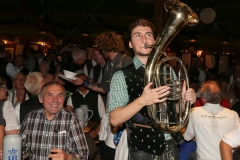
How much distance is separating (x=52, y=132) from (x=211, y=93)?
1521 mm

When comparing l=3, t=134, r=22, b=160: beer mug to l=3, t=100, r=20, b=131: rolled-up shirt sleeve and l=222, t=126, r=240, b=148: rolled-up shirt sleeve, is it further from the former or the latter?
l=222, t=126, r=240, b=148: rolled-up shirt sleeve

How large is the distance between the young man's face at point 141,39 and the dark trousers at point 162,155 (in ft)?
1.60

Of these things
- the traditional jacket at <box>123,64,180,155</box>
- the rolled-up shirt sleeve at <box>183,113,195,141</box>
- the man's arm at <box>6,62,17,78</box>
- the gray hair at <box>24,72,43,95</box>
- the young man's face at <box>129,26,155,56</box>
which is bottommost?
the rolled-up shirt sleeve at <box>183,113,195,141</box>

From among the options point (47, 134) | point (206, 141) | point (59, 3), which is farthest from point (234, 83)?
point (59, 3)

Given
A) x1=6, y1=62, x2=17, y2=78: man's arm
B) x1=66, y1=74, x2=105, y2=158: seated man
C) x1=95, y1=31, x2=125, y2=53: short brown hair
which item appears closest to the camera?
x1=95, y1=31, x2=125, y2=53: short brown hair

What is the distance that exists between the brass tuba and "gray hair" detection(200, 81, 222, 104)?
133 centimetres

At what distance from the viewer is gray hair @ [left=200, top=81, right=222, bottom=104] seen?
10.5 ft

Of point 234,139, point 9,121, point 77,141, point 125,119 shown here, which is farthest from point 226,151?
point 9,121

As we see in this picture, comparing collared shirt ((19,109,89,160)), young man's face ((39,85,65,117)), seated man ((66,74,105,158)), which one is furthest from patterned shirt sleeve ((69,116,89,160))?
seated man ((66,74,105,158))

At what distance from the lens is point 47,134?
2.38 meters

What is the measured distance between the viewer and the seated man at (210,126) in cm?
305

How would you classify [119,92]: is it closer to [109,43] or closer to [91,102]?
[109,43]

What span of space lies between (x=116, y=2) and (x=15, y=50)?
7.73 m

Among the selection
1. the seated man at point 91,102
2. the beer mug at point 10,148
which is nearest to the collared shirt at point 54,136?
the beer mug at point 10,148
